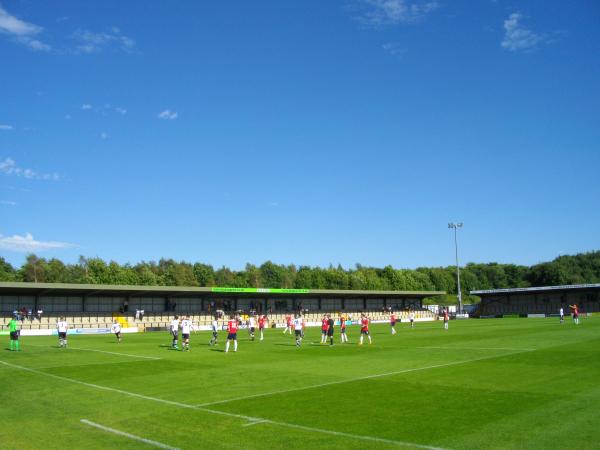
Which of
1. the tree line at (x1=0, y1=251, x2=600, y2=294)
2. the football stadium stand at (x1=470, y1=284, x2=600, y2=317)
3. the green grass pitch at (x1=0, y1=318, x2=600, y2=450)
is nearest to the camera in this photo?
the green grass pitch at (x1=0, y1=318, x2=600, y2=450)

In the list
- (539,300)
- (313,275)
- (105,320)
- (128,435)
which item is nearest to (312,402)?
(128,435)

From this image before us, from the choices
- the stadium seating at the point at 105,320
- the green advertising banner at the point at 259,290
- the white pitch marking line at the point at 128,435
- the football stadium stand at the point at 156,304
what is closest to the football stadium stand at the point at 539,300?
the football stadium stand at the point at 156,304

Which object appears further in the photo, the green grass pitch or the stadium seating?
the stadium seating

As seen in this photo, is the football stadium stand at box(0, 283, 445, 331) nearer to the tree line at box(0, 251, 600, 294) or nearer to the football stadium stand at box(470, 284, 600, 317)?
the football stadium stand at box(470, 284, 600, 317)

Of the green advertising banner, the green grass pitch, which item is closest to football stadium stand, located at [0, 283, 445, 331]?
the green advertising banner

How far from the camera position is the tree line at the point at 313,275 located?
380 feet

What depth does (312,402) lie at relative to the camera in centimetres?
1459

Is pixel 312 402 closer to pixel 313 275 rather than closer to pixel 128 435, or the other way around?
pixel 128 435

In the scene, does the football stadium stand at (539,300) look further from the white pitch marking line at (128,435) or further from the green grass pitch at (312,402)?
the white pitch marking line at (128,435)

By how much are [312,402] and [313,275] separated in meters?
138

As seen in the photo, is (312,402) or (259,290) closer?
(312,402)

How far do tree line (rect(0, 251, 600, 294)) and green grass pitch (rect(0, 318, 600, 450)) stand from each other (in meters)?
96.5

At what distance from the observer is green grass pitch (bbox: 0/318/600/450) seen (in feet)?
35.8

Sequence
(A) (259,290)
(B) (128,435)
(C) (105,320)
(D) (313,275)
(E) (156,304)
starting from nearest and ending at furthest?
1. (B) (128,435)
2. (C) (105,320)
3. (E) (156,304)
4. (A) (259,290)
5. (D) (313,275)
